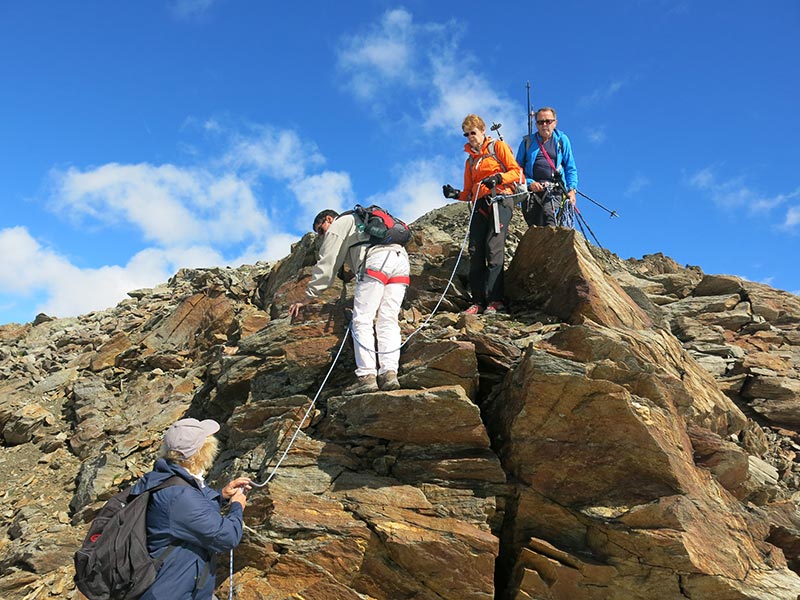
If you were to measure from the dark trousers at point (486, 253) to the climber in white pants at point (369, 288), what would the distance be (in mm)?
2990

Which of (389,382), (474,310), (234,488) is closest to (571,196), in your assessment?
(474,310)

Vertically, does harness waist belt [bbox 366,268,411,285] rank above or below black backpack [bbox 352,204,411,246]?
below

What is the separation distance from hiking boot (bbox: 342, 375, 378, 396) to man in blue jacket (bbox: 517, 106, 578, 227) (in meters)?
7.04

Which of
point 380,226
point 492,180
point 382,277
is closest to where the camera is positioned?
point 382,277

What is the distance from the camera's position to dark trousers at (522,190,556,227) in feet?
47.2

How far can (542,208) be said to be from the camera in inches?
570

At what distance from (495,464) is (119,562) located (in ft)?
17.7

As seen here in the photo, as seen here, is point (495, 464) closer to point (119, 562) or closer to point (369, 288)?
point (369, 288)

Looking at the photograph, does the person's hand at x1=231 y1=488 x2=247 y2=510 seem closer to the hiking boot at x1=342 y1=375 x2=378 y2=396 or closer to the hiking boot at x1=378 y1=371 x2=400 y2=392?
the hiking boot at x1=342 y1=375 x2=378 y2=396

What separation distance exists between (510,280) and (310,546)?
7.96m

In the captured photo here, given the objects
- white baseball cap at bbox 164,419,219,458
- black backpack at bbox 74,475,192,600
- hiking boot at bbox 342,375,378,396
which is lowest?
black backpack at bbox 74,475,192,600

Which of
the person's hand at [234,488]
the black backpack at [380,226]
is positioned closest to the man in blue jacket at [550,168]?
the black backpack at [380,226]

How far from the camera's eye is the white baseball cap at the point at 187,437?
5766 millimetres

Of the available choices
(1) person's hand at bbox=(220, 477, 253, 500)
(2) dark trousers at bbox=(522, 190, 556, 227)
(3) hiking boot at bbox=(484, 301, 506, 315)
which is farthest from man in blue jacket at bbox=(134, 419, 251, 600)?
(2) dark trousers at bbox=(522, 190, 556, 227)
